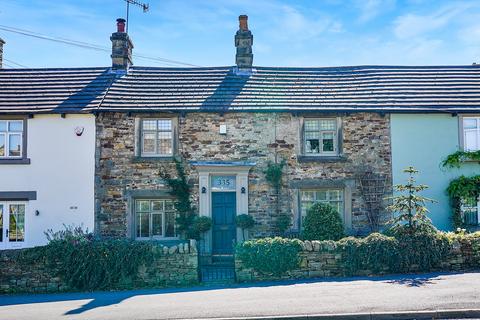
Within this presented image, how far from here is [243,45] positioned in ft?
64.7

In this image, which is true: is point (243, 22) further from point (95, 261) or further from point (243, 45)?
point (95, 261)

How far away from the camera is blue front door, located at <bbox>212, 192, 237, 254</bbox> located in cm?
1698

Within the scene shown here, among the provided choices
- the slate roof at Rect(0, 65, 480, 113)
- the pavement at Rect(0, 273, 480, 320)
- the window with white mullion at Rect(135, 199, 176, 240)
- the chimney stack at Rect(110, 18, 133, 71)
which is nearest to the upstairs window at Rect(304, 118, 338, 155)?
the slate roof at Rect(0, 65, 480, 113)

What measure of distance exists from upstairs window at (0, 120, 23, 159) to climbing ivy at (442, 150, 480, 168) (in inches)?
620

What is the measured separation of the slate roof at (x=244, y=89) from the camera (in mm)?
17562

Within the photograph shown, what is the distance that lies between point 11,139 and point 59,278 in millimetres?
6854

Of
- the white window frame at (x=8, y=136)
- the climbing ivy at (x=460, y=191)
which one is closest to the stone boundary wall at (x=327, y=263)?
the climbing ivy at (x=460, y=191)

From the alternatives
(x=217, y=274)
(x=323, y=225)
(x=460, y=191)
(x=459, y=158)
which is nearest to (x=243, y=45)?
(x=323, y=225)

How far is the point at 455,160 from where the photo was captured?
677 inches

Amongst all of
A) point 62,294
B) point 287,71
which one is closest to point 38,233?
point 62,294

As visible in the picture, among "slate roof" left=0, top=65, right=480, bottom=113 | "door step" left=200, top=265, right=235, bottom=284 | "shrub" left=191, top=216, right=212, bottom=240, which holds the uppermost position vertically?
"slate roof" left=0, top=65, right=480, bottom=113

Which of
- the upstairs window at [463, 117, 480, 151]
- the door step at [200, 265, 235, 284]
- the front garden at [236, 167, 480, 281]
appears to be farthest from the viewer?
the upstairs window at [463, 117, 480, 151]

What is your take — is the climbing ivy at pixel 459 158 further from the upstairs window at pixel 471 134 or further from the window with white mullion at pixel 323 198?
the window with white mullion at pixel 323 198

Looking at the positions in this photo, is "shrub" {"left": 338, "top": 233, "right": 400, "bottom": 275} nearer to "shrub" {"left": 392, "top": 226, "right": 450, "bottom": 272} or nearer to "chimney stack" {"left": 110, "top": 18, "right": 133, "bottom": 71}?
"shrub" {"left": 392, "top": 226, "right": 450, "bottom": 272}
